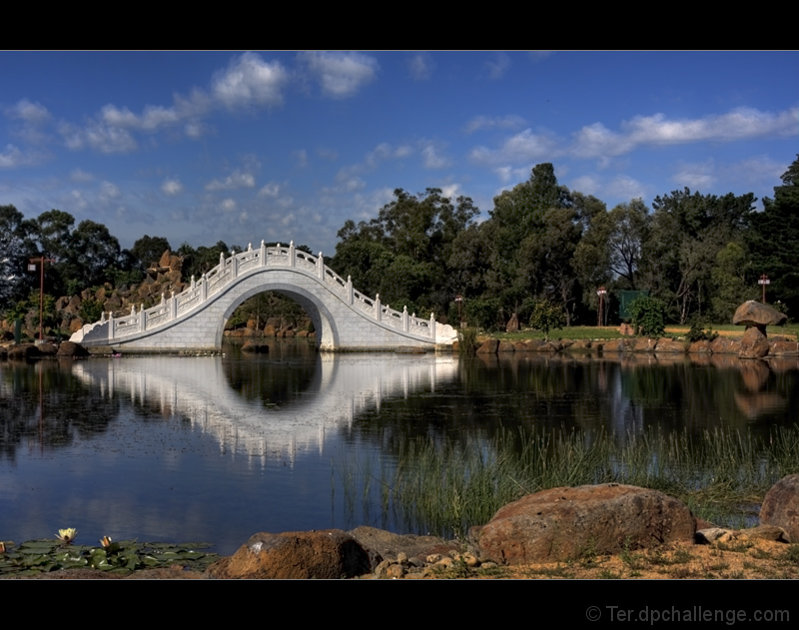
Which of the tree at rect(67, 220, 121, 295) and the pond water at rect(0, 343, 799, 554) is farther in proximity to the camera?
the tree at rect(67, 220, 121, 295)

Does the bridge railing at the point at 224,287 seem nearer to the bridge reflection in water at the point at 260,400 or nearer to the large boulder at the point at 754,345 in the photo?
the bridge reflection in water at the point at 260,400

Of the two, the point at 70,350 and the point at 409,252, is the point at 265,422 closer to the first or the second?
the point at 70,350

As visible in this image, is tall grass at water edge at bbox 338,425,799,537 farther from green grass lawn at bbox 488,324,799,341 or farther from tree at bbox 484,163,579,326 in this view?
tree at bbox 484,163,579,326

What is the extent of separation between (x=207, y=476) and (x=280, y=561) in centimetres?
498

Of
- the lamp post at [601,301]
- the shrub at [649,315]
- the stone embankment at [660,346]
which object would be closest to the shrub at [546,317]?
the stone embankment at [660,346]

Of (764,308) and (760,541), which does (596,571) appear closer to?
(760,541)

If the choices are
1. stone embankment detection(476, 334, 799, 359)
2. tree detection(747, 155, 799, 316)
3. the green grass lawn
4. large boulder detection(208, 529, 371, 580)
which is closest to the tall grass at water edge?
large boulder detection(208, 529, 371, 580)

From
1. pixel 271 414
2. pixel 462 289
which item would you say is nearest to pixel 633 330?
pixel 462 289

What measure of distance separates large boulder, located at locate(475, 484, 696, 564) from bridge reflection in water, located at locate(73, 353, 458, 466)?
5.98 meters

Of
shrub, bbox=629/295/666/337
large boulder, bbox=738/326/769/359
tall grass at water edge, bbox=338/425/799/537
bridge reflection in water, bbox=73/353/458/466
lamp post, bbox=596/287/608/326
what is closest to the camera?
tall grass at water edge, bbox=338/425/799/537

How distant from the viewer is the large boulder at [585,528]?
5840 mm

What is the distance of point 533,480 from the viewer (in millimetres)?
8906

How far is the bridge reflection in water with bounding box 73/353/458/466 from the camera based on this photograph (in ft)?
44.0

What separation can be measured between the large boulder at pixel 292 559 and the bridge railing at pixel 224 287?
2806 centimetres
